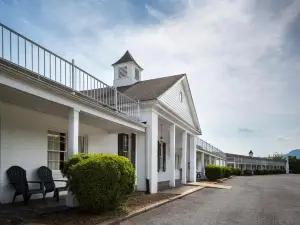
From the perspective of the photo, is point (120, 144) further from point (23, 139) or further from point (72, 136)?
point (72, 136)

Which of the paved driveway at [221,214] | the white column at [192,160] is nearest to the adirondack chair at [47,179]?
the paved driveway at [221,214]

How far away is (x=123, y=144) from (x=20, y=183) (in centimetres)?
656

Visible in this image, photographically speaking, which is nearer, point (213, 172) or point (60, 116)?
point (60, 116)

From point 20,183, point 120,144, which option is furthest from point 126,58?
point 20,183

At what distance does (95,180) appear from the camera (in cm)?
712

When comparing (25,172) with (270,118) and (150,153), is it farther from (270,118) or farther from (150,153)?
(270,118)

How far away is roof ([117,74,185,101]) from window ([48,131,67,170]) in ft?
12.7

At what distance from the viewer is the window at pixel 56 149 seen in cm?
1029

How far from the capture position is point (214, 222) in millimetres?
7480

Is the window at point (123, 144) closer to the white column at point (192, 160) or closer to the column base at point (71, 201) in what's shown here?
the column base at point (71, 201)

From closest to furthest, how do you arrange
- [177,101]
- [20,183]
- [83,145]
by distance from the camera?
[20,183], [83,145], [177,101]

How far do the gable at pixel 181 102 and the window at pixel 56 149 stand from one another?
518cm

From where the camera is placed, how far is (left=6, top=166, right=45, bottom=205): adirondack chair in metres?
7.99

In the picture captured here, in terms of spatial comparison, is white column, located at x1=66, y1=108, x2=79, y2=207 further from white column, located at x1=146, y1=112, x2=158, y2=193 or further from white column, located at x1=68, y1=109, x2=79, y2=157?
white column, located at x1=146, y1=112, x2=158, y2=193
